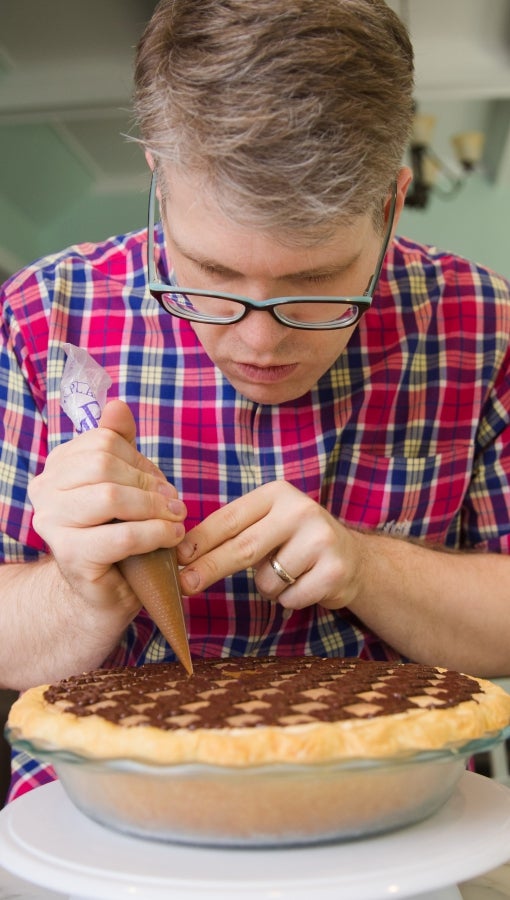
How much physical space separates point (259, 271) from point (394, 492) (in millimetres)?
522

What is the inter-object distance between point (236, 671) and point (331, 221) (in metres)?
0.50

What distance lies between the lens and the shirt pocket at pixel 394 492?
4.79 feet

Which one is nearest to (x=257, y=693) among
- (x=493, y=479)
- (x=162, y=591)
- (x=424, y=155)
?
(x=162, y=591)

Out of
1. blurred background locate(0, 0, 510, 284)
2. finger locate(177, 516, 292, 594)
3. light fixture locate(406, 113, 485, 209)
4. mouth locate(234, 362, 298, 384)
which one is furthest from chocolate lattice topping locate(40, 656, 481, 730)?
light fixture locate(406, 113, 485, 209)

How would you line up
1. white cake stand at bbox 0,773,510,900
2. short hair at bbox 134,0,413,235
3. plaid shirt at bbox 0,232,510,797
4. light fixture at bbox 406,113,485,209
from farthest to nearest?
light fixture at bbox 406,113,485,209 < plaid shirt at bbox 0,232,510,797 < short hair at bbox 134,0,413,235 < white cake stand at bbox 0,773,510,900

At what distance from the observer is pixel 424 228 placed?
7.20 metres

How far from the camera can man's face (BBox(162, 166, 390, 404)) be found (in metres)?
1.06

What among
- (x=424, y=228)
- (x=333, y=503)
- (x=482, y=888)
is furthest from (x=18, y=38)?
(x=482, y=888)

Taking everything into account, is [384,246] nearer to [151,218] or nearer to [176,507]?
[151,218]

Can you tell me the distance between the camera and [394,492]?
1465 mm

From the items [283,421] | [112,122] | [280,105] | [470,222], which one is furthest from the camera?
[470,222]

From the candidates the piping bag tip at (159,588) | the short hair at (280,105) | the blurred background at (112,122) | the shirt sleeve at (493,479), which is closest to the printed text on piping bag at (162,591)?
the piping bag tip at (159,588)

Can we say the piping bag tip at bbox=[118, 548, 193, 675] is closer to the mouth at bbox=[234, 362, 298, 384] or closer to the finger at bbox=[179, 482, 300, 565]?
the finger at bbox=[179, 482, 300, 565]

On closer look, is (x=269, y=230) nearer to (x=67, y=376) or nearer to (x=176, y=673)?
(x=67, y=376)
